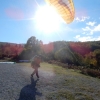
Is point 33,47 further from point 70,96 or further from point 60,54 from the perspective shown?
point 70,96

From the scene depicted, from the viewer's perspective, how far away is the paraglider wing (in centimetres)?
1010

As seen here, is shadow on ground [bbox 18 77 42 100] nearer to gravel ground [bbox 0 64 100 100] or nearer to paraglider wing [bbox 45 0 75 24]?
gravel ground [bbox 0 64 100 100]

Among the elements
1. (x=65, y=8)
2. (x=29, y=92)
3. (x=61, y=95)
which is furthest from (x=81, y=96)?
(x=65, y=8)

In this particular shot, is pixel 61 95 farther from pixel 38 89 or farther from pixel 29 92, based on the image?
pixel 29 92

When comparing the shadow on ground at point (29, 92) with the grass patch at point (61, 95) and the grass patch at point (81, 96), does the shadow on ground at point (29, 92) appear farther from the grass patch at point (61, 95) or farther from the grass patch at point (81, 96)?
the grass patch at point (81, 96)

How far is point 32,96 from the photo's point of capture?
9.10 metres

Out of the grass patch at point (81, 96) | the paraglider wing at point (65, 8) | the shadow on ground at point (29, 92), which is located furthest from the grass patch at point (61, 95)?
the paraglider wing at point (65, 8)

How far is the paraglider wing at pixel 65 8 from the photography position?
10103 millimetres

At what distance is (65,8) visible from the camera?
1063cm

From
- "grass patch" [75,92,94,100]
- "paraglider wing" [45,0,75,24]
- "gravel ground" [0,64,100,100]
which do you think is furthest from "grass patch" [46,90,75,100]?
"paraglider wing" [45,0,75,24]

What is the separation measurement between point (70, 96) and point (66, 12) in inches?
179

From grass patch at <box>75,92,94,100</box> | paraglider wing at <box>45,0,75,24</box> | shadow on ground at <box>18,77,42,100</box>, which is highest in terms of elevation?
paraglider wing at <box>45,0,75,24</box>

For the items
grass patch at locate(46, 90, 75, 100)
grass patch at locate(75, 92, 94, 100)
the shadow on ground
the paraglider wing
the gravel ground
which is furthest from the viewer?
the paraglider wing

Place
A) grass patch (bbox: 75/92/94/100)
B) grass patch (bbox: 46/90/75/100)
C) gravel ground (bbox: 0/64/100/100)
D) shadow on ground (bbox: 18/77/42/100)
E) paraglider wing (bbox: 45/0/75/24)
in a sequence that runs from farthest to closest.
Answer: paraglider wing (bbox: 45/0/75/24) < grass patch (bbox: 75/92/94/100) < grass patch (bbox: 46/90/75/100) < gravel ground (bbox: 0/64/100/100) < shadow on ground (bbox: 18/77/42/100)
